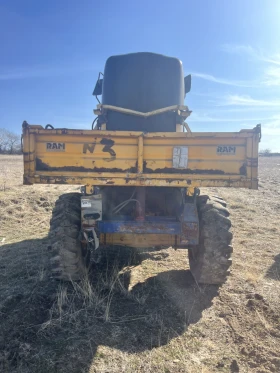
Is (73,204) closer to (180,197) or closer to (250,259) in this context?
(180,197)

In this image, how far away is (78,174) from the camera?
3.89 metres

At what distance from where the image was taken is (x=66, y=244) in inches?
158

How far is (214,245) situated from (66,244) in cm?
194

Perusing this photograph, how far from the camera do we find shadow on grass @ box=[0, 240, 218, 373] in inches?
109

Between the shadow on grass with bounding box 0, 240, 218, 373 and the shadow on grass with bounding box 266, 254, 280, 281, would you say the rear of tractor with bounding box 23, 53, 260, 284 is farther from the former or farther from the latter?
the shadow on grass with bounding box 266, 254, 280, 281

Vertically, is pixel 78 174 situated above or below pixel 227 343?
above

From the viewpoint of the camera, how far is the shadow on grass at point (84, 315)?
277 centimetres

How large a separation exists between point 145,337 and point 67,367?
2.72 ft

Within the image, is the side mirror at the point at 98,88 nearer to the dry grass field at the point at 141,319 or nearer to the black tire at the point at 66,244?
the black tire at the point at 66,244

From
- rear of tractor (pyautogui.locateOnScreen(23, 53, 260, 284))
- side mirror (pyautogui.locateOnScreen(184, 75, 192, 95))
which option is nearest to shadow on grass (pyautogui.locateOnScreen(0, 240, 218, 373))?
rear of tractor (pyautogui.locateOnScreen(23, 53, 260, 284))

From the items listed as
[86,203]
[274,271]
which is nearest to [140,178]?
[86,203]

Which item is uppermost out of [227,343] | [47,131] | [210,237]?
[47,131]

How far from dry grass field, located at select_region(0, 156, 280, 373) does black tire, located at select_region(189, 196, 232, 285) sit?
23cm

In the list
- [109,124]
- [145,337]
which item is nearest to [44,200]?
[109,124]
